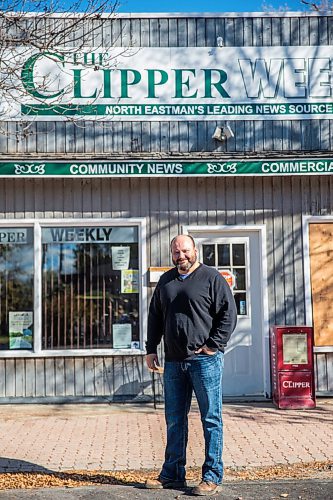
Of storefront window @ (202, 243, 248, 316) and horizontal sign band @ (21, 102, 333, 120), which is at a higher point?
horizontal sign band @ (21, 102, 333, 120)

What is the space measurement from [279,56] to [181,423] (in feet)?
19.7

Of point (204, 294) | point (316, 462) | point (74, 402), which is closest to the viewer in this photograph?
point (204, 294)

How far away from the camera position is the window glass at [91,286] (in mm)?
9867

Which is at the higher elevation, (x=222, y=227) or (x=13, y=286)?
(x=222, y=227)

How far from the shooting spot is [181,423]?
6035mm

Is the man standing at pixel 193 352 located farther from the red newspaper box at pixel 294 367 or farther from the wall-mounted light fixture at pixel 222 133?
the wall-mounted light fixture at pixel 222 133

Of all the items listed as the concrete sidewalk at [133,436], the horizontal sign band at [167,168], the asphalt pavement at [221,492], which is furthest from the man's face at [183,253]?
the horizontal sign band at [167,168]

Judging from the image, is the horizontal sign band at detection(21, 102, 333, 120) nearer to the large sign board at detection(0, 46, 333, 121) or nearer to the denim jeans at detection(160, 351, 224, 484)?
the large sign board at detection(0, 46, 333, 121)

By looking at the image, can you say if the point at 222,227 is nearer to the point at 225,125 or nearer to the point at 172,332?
the point at 225,125

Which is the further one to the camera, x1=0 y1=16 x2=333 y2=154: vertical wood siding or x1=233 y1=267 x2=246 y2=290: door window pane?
x1=233 y1=267 x2=246 y2=290: door window pane

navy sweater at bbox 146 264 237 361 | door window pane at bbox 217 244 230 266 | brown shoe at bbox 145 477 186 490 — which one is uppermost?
door window pane at bbox 217 244 230 266

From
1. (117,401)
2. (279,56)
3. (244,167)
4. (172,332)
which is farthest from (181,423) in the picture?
(279,56)

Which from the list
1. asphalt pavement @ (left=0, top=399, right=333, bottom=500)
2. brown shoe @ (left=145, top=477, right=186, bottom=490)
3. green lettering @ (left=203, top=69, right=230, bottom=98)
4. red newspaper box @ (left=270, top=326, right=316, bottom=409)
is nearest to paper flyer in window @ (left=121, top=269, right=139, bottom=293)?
asphalt pavement @ (left=0, top=399, right=333, bottom=500)

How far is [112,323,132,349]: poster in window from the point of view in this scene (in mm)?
9852
